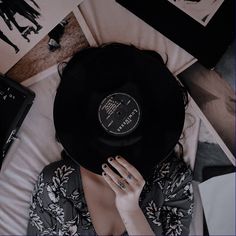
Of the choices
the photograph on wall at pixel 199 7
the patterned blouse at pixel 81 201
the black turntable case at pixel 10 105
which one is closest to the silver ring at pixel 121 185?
the patterned blouse at pixel 81 201

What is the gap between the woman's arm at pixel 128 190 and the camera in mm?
777

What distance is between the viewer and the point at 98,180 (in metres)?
0.90

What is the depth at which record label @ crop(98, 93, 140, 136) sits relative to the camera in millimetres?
795

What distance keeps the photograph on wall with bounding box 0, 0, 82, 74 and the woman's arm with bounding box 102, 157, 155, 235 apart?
305 millimetres

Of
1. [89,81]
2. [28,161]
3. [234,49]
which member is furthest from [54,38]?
[234,49]

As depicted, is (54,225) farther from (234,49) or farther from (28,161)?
(234,49)

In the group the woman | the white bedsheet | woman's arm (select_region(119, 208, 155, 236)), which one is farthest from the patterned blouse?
the white bedsheet

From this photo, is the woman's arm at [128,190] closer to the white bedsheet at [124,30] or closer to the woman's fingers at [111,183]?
the woman's fingers at [111,183]

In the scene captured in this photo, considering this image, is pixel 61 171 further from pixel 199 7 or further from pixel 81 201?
pixel 199 7

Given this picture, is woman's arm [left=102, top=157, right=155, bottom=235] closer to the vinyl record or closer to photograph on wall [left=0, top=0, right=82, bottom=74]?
the vinyl record

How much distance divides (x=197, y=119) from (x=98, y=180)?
265 mm

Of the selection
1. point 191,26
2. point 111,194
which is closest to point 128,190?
point 111,194

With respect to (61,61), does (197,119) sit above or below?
below

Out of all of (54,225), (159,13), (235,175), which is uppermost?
(159,13)
